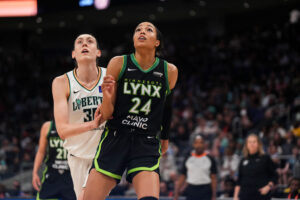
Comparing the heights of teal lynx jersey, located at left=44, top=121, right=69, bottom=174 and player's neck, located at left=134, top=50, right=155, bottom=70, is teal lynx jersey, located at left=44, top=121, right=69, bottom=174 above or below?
below

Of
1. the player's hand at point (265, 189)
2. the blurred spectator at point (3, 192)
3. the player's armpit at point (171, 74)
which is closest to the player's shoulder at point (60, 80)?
the player's armpit at point (171, 74)

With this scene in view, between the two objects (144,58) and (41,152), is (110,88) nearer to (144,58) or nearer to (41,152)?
(144,58)

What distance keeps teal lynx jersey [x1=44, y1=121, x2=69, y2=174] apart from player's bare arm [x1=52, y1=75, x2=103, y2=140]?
85.6 inches

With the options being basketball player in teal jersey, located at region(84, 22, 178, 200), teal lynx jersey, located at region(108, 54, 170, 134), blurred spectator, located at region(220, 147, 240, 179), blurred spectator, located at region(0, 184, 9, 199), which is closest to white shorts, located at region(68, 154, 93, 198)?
basketball player in teal jersey, located at region(84, 22, 178, 200)

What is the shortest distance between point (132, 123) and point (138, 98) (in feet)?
0.71

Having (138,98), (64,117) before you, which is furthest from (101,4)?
(138,98)

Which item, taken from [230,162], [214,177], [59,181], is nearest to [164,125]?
[59,181]

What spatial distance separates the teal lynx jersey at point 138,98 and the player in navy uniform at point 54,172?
2.83 metres

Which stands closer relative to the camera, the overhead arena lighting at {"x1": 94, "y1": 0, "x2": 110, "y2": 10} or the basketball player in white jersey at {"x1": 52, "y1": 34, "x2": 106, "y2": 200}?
the basketball player in white jersey at {"x1": 52, "y1": 34, "x2": 106, "y2": 200}

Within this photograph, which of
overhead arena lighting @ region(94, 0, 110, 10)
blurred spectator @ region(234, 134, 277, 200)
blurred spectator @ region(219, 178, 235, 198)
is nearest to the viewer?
blurred spectator @ region(234, 134, 277, 200)

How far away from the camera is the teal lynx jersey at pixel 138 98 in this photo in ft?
14.1

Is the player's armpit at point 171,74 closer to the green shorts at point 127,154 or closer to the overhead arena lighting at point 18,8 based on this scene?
the green shorts at point 127,154

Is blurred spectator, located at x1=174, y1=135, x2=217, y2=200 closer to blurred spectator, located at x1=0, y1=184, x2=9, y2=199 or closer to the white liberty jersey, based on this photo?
the white liberty jersey

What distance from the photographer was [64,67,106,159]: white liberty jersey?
5188mm
